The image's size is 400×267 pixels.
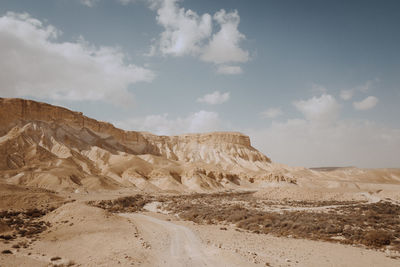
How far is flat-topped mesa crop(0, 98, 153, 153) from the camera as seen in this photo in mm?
65938

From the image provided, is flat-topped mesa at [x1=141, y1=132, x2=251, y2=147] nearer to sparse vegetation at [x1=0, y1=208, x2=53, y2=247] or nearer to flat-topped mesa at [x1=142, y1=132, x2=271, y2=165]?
flat-topped mesa at [x1=142, y1=132, x2=271, y2=165]

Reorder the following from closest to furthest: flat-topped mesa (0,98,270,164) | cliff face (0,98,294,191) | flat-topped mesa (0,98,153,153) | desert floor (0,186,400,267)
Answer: desert floor (0,186,400,267) < cliff face (0,98,294,191) < flat-topped mesa (0,98,153,153) < flat-topped mesa (0,98,270,164)

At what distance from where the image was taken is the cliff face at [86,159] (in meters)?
50.3

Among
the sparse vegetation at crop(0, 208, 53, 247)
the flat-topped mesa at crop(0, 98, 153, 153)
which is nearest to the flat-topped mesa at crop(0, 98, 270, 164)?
the flat-topped mesa at crop(0, 98, 153, 153)

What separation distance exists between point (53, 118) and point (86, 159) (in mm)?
19664

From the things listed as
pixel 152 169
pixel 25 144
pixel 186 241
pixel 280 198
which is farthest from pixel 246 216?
pixel 25 144

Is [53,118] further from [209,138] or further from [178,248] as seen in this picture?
[178,248]

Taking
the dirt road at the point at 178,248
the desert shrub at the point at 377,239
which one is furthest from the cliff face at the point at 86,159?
the desert shrub at the point at 377,239

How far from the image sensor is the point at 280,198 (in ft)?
122

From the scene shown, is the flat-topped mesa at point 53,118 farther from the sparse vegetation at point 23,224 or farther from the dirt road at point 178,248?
the dirt road at point 178,248

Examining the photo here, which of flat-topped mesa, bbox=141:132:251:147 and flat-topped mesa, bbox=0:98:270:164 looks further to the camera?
flat-topped mesa, bbox=141:132:251:147

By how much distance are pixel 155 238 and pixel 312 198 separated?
28821 mm

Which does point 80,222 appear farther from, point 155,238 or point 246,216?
point 246,216

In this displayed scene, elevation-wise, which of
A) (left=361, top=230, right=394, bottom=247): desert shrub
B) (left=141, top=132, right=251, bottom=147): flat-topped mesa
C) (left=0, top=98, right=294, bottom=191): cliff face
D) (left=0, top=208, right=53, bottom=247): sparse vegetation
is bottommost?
(left=0, top=208, right=53, bottom=247): sparse vegetation
